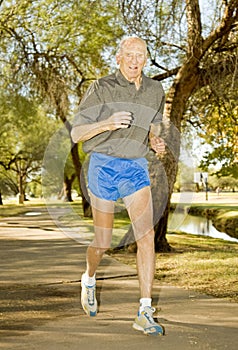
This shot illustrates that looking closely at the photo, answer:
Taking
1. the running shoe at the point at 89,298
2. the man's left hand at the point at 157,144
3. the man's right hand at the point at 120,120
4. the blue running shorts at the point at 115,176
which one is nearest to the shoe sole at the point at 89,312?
the running shoe at the point at 89,298

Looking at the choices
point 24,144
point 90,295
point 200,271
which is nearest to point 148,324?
point 90,295

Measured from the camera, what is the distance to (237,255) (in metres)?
9.34

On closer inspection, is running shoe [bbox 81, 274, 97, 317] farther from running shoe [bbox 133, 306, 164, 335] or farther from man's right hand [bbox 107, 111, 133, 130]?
man's right hand [bbox 107, 111, 133, 130]

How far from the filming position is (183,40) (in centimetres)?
1052

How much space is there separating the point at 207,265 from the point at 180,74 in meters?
4.09

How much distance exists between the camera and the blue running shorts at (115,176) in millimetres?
4363

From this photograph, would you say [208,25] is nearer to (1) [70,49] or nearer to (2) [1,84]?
(1) [70,49]

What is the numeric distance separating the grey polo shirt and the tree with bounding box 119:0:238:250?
196 inches

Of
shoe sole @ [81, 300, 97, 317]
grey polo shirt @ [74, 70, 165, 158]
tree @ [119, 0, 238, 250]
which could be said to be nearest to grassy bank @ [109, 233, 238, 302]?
tree @ [119, 0, 238, 250]

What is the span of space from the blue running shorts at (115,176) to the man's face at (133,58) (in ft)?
2.05

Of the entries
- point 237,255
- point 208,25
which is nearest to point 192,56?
point 208,25

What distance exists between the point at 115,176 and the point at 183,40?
6696 millimetres

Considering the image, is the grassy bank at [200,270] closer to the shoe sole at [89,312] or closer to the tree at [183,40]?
the tree at [183,40]

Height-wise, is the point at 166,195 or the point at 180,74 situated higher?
the point at 180,74
